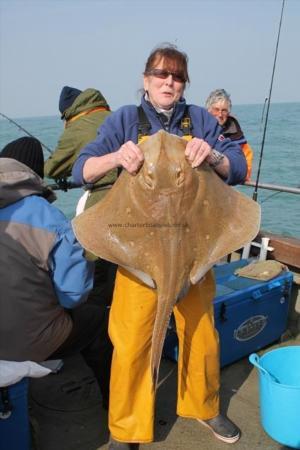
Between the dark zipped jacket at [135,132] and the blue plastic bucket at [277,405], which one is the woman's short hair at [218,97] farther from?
the blue plastic bucket at [277,405]

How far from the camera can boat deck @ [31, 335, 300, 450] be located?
283 centimetres

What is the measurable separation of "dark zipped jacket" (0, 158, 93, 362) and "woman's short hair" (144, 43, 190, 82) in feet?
3.18

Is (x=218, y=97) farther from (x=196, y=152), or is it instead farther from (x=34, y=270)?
(x=34, y=270)

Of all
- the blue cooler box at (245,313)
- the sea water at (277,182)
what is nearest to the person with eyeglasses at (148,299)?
the blue cooler box at (245,313)

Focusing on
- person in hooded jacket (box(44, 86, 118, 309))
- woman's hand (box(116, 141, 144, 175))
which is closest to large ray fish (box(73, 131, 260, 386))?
woman's hand (box(116, 141, 144, 175))

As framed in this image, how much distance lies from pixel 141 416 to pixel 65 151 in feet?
7.66

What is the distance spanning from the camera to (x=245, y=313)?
3.62 m

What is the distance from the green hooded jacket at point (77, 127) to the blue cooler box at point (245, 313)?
168 centimetres

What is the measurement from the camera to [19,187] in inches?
92.3

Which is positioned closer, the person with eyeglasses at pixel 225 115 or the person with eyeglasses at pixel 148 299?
the person with eyeglasses at pixel 148 299

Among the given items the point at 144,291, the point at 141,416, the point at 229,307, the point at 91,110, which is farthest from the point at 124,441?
the point at 91,110

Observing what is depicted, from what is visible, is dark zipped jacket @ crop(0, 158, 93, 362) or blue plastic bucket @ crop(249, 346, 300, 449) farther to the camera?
blue plastic bucket @ crop(249, 346, 300, 449)

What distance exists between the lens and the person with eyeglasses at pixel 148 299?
2.53 m

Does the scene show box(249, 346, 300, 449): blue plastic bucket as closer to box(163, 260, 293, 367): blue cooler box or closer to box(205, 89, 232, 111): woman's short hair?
box(163, 260, 293, 367): blue cooler box
